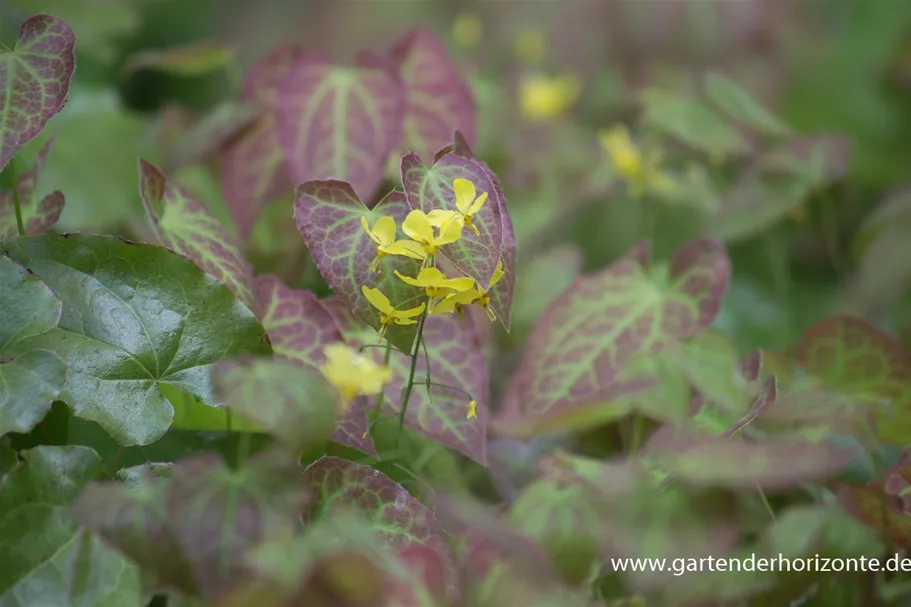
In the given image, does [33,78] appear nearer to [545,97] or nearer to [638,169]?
[638,169]

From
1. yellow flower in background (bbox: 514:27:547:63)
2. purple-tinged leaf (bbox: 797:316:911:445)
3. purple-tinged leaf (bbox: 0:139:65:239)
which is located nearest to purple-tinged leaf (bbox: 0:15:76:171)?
purple-tinged leaf (bbox: 0:139:65:239)

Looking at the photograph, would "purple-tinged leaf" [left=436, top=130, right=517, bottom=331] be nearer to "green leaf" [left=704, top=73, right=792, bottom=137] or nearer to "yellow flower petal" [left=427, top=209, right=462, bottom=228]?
"yellow flower petal" [left=427, top=209, right=462, bottom=228]

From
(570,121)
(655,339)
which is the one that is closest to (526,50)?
(570,121)

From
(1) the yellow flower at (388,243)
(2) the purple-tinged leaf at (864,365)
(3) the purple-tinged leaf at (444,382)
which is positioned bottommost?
(2) the purple-tinged leaf at (864,365)

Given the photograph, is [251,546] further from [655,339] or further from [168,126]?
[168,126]

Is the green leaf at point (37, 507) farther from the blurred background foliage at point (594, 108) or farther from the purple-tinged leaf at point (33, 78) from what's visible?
the blurred background foliage at point (594, 108)

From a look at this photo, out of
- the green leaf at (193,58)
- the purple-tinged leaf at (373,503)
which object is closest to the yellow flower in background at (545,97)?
the green leaf at (193,58)

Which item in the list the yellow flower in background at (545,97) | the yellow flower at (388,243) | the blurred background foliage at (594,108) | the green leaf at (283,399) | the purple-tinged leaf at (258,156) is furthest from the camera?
the yellow flower in background at (545,97)
